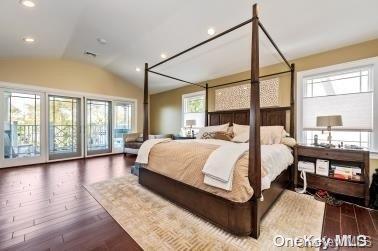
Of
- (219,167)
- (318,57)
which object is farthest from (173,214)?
(318,57)

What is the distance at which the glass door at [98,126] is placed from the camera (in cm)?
599

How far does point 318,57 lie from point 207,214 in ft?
11.5

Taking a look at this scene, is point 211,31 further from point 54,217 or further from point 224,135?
point 54,217

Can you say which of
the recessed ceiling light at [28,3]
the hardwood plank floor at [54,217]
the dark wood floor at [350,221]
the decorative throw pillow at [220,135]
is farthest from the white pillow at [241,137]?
the recessed ceiling light at [28,3]

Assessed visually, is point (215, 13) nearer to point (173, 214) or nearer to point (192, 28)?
point (192, 28)

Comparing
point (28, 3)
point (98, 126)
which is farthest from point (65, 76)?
→ point (28, 3)

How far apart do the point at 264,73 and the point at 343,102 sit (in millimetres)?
1599

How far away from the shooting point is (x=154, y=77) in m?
6.00

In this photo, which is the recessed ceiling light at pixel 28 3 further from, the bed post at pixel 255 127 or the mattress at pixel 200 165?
the bed post at pixel 255 127

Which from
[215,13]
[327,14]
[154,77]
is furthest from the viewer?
[154,77]

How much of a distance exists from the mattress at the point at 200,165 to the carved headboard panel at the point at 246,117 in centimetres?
88

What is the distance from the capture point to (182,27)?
3.40 metres

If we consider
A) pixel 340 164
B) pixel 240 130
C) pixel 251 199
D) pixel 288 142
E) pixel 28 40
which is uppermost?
pixel 28 40

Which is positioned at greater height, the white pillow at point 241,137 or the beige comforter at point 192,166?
the white pillow at point 241,137
